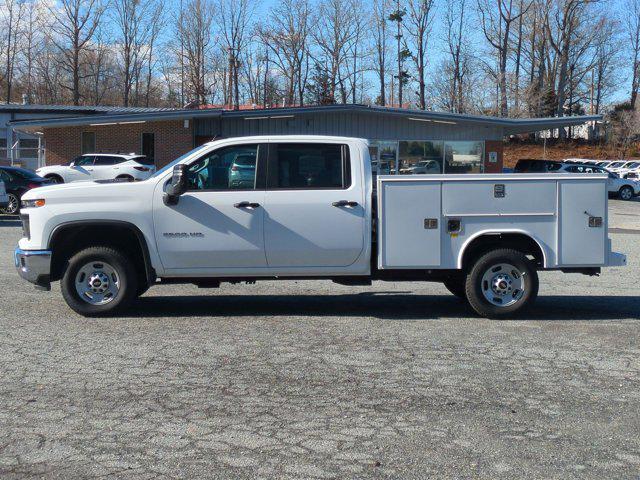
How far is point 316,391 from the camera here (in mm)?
6309

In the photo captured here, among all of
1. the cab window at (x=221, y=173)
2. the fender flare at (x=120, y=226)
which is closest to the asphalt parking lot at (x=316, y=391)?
the fender flare at (x=120, y=226)

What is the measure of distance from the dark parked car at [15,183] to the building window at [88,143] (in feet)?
42.5

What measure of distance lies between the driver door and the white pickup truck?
1 centimetres

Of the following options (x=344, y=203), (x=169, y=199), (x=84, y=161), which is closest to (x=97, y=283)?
(x=169, y=199)

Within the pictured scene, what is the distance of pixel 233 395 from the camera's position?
6.19 metres

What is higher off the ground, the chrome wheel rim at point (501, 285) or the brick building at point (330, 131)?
the brick building at point (330, 131)

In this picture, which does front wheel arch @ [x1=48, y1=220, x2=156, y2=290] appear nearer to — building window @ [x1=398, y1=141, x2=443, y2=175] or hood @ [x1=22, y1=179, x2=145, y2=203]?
hood @ [x1=22, y1=179, x2=145, y2=203]

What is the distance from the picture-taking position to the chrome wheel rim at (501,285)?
902cm

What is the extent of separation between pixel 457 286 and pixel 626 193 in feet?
115

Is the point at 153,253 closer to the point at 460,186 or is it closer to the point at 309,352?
the point at 309,352

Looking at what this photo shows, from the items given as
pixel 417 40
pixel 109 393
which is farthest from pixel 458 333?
pixel 417 40

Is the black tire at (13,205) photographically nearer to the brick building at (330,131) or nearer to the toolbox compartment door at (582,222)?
the brick building at (330,131)

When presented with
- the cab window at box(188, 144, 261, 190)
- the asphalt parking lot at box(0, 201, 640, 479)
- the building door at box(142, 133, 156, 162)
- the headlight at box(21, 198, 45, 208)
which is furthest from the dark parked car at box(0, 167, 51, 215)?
the cab window at box(188, 144, 261, 190)

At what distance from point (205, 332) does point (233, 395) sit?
221cm
